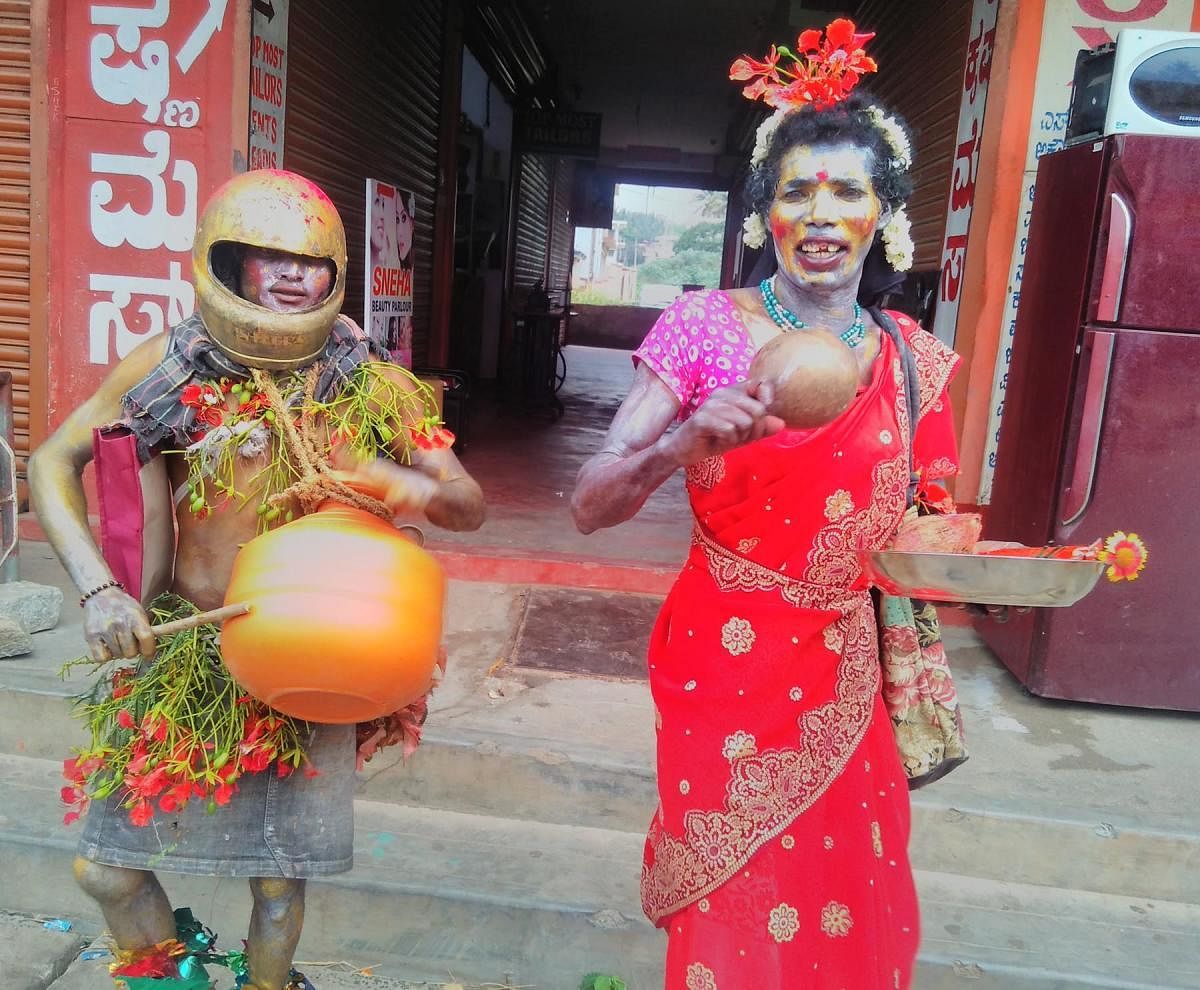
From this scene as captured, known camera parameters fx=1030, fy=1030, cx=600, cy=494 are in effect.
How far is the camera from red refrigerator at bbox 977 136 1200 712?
11.9ft

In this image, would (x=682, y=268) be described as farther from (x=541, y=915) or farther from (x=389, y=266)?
(x=541, y=915)

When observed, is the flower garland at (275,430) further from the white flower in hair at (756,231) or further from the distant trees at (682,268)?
the distant trees at (682,268)

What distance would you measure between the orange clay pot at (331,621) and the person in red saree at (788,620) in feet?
1.20

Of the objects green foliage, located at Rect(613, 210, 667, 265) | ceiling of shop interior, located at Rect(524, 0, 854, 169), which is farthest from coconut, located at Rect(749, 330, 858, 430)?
green foliage, located at Rect(613, 210, 667, 265)

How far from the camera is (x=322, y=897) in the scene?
284 cm

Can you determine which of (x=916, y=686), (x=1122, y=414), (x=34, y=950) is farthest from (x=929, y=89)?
(x=34, y=950)

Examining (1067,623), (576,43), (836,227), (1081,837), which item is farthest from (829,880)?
(576,43)

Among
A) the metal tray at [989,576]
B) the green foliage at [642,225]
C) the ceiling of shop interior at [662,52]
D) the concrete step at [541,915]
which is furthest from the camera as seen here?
the green foliage at [642,225]

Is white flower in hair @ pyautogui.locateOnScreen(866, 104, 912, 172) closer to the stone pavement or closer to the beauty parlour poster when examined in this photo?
the stone pavement

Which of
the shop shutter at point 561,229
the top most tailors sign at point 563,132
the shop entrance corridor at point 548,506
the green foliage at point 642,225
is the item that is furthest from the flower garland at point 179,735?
the green foliage at point 642,225

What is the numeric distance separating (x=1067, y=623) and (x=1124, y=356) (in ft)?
3.28

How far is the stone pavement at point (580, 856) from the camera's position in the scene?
2742mm

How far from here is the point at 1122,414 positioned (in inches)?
147

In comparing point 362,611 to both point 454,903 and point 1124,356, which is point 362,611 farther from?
point 1124,356
